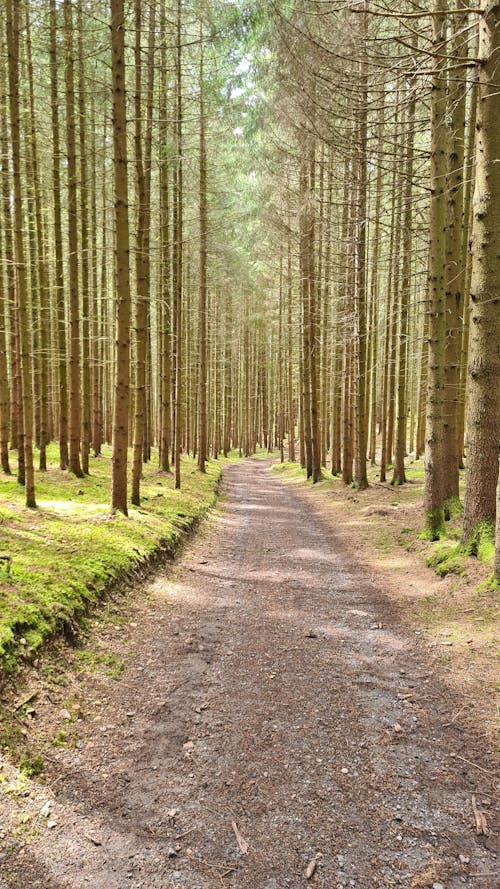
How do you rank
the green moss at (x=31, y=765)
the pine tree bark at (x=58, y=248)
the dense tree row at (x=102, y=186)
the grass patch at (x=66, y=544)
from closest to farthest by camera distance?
the green moss at (x=31, y=765), the grass patch at (x=66, y=544), the dense tree row at (x=102, y=186), the pine tree bark at (x=58, y=248)

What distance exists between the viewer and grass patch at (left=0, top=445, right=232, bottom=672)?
4143mm

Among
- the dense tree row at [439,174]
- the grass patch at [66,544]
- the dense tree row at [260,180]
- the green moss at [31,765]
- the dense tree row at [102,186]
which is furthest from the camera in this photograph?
the dense tree row at [102,186]

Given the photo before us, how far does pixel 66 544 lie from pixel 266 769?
412cm

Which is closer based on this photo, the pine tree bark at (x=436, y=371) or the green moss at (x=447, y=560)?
the green moss at (x=447, y=560)

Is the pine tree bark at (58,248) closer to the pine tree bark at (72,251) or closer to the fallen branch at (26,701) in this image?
the pine tree bark at (72,251)

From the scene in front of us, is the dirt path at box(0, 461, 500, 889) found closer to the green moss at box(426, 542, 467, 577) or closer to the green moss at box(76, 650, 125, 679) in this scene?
the green moss at box(76, 650, 125, 679)

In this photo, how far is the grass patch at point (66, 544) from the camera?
4143 millimetres

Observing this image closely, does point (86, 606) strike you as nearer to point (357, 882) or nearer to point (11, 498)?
point (357, 882)

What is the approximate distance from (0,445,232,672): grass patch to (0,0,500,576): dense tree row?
0.62 m

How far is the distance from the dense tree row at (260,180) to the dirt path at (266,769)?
3.16 metres

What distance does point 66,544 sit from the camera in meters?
6.30

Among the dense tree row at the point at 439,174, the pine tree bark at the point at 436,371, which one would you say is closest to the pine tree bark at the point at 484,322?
the dense tree row at the point at 439,174

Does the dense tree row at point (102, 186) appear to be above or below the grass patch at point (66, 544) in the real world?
above

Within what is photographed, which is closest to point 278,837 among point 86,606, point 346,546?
point 86,606
